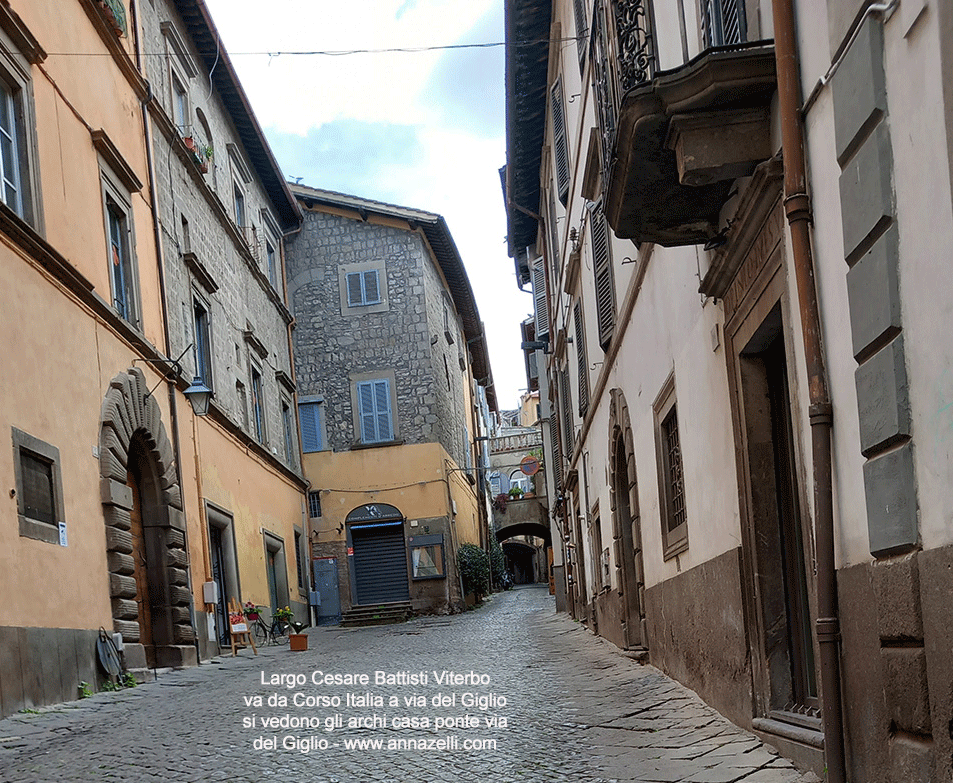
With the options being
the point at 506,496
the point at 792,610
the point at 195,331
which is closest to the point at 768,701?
the point at 792,610

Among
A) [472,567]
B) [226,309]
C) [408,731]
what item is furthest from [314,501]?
[408,731]

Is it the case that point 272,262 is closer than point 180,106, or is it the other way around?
point 180,106

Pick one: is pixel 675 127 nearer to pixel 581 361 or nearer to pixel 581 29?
pixel 581 29

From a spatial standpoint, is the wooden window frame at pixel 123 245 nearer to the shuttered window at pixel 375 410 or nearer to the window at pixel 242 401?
the window at pixel 242 401

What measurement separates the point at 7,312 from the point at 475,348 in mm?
35526

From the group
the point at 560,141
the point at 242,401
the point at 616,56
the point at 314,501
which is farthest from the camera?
the point at 314,501

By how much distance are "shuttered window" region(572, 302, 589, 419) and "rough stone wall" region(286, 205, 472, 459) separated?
36.2 feet

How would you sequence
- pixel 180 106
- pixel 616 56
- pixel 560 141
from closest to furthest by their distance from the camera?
pixel 616 56, pixel 560 141, pixel 180 106

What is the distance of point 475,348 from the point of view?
149 ft

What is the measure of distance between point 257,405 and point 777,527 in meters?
18.1

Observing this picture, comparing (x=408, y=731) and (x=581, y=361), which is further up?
(x=581, y=361)

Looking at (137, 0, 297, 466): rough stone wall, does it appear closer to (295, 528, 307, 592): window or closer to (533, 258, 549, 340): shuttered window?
(295, 528, 307, 592): window

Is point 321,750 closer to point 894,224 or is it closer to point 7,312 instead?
point 894,224

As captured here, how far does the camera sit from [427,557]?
94.5 ft
